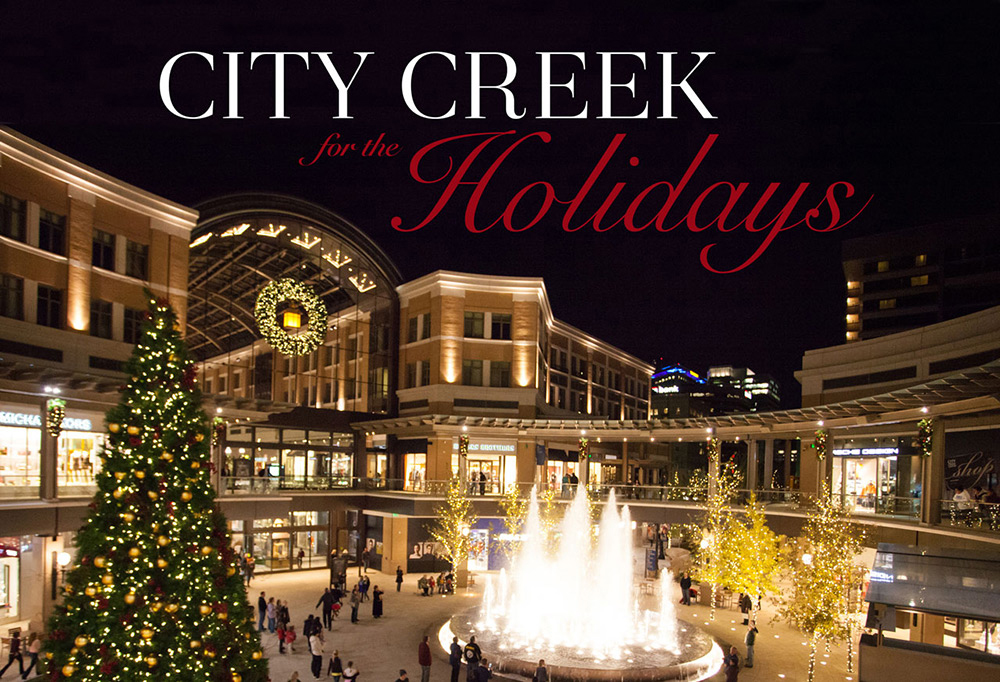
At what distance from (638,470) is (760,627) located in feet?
159

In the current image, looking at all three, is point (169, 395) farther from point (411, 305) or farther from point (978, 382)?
point (411, 305)

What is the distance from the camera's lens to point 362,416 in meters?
48.8

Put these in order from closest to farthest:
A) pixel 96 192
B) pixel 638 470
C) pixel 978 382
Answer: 1. pixel 978 382
2. pixel 96 192
3. pixel 638 470

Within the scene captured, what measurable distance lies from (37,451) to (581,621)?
23.7 m

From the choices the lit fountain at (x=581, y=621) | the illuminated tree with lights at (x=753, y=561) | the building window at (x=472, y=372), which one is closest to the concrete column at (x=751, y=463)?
the lit fountain at (x=581, y=621)

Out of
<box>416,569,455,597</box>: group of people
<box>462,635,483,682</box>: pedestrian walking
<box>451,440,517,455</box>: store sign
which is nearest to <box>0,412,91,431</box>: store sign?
<box>416,569,455,597</box>: group of people

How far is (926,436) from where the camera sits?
1086 inches

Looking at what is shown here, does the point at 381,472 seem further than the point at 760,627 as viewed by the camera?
Yes

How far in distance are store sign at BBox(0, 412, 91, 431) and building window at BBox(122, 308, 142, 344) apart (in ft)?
13.7

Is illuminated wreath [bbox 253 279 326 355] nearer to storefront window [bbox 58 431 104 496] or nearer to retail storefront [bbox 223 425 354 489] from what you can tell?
retail storefront [bbox 223 425 354 489]

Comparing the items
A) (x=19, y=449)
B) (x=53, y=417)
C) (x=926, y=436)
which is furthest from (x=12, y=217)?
(x=926, y=436)

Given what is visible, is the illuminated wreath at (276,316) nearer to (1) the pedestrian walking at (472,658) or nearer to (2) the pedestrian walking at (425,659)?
(2) the pedestrian walking at (425,659)

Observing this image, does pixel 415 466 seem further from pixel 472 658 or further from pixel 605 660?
pixel 472 658

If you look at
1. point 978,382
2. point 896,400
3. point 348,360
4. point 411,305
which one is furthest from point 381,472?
point 978,382
